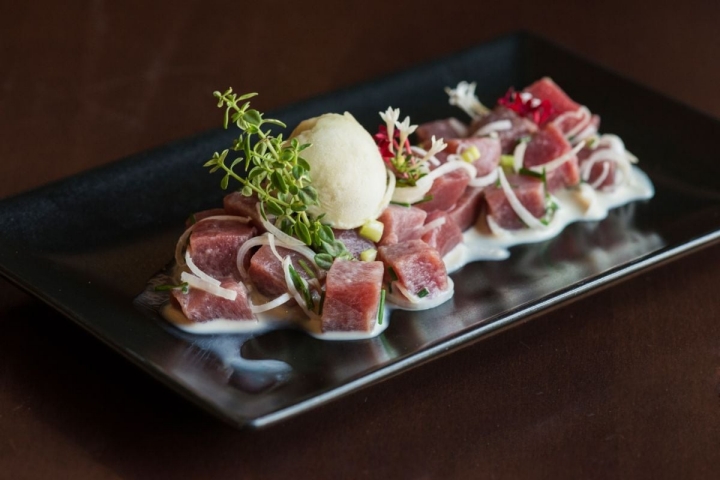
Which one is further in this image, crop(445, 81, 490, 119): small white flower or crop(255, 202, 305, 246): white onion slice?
crop(445, 81, 490, 119): small white flower

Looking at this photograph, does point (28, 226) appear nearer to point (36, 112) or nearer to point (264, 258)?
point (264, 258)

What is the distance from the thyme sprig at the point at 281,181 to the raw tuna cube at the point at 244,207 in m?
0.06

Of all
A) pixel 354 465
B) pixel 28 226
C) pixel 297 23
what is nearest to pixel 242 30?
pixel 297 23

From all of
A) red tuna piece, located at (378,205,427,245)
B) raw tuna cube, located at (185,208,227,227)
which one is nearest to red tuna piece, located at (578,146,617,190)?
red tuna piece, located at (378,205,427,245)

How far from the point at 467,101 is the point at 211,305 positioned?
1.63 metres

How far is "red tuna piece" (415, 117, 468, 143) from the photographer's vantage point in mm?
3994

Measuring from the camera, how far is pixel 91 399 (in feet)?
9.53

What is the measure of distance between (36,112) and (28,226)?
4.91 ft

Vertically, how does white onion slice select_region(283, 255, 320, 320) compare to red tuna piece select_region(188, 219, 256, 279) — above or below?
below

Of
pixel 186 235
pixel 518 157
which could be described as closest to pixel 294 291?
pixel 186 235

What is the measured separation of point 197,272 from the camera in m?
3.17

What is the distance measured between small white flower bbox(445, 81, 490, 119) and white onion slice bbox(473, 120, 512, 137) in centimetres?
18

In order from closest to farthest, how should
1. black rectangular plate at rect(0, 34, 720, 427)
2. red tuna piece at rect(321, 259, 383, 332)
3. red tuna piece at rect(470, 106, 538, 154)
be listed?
1. black rectangular plate at rect(0, 34, 720, 427)
2. red tuna piece at rect(321, 259, 383, 332)
3. red tuna piece at rect(470, 106, 538, 154)

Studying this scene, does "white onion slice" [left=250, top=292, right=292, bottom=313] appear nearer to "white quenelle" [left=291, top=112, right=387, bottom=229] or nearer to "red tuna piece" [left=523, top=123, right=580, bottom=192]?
"white quenelle" [left=291, top=112, right=387, bottom=229]
